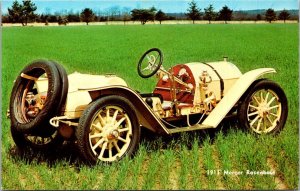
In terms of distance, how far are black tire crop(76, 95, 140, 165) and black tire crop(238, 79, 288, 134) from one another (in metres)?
1.72

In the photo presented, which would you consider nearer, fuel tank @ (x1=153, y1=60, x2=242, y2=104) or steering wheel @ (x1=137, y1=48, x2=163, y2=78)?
steering wheel @ (x1=137, y1=48, x2=163, y2=78)

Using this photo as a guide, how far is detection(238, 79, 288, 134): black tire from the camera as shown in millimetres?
6315

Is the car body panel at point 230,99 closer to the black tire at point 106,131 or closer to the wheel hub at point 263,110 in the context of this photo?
the wheel hub at point 263,110

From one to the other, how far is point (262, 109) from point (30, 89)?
3.05 m

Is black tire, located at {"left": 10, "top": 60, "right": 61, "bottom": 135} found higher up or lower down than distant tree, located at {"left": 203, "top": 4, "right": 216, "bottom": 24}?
lower down

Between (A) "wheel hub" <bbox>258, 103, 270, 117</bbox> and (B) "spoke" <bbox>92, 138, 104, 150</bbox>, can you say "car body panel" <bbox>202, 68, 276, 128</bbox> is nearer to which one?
(A) "wheel hub" <bbox>258, 103, 270, 117</bbox>

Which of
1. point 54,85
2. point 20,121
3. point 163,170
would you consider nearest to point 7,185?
point 20,121

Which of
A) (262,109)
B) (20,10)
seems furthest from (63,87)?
(262,109)

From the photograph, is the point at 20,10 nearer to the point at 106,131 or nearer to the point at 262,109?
the point at 106,131

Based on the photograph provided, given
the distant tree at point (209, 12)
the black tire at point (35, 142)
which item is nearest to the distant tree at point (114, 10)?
the distant tree at point (209, 12)

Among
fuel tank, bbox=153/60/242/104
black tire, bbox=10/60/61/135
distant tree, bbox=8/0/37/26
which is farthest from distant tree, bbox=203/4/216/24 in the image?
black tire, bbox=10/60/61/135

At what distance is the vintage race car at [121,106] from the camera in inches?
198

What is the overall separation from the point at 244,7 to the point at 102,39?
12.7 meters

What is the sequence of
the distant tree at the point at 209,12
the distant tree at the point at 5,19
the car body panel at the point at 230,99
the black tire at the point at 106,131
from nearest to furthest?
the black tire at the point at 106,131 → the distant tree at the point at 5,19 → the car body panel at the point at 230,99 → the distant tree at the point at 209,12
